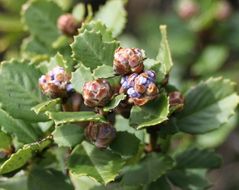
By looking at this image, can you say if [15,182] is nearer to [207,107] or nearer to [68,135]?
[68,135]

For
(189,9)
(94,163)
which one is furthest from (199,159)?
(189,9)

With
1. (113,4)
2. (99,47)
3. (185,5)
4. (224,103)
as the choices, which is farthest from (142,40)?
(99,47)

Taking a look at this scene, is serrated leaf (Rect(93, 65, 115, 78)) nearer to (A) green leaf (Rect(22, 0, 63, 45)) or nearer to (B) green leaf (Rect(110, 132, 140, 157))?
(B) green leaf (Rect(110, 132, 140, 157))

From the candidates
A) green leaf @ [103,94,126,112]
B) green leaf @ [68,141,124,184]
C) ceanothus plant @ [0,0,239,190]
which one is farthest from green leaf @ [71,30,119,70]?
green leaf @ [68,141,124,184]

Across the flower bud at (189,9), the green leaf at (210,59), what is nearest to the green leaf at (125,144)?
the green leaf at (210,59)

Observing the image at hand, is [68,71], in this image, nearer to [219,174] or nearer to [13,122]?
[13,122]

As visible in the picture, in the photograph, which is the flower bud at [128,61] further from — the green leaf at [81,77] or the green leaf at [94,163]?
the green leaf at [94,163]

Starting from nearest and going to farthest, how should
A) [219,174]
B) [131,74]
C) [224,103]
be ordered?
[131,74], [224,103], [219,174]
